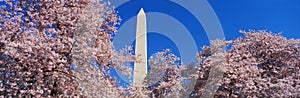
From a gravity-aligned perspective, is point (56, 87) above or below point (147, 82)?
below

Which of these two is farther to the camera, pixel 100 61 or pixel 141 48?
pixel 141 48

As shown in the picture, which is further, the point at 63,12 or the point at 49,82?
the point at 63,12

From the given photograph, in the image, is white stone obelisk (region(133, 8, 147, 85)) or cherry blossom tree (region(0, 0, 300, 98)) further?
white stone obelisk (region(133, 8, 147, 85))

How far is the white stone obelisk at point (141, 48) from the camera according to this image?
361 inches

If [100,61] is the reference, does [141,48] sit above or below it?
above

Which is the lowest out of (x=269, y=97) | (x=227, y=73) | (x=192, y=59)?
(x=269, y=97)

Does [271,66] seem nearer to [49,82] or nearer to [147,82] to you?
[147,82]

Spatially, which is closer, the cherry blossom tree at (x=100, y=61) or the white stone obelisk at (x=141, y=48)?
the cherry blossom tree at (x=100, y=61)

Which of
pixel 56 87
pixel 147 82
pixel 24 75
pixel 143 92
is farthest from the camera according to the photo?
pixel 147 82

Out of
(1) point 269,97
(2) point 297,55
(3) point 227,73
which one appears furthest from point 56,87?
(2) point 297,55

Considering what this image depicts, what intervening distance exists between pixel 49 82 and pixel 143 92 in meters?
3.16

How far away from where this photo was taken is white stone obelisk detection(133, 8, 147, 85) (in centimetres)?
917

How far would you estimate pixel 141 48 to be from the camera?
10.1 metres

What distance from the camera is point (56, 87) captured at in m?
6.00
